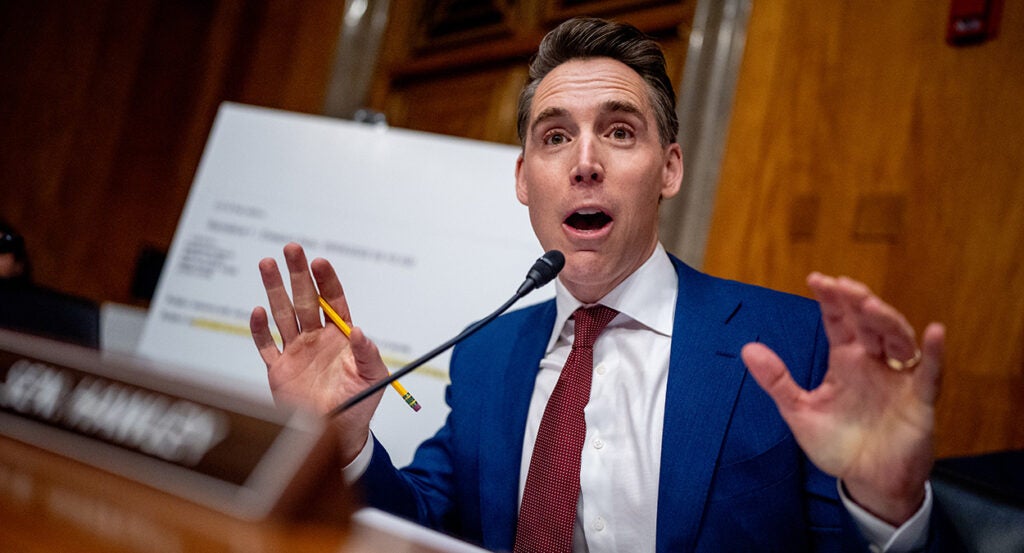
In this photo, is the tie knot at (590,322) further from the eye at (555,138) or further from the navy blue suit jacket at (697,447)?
the eye at (555,138)

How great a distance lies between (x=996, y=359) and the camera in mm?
1675

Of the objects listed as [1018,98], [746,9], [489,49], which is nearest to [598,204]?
[1018,98]

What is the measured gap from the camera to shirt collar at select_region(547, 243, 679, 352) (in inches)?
49.1

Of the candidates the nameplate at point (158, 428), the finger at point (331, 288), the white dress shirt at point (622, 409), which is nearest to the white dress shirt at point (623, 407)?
the white dress shirt at point (622, 409)

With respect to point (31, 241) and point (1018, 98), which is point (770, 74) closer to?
A: point (1018, 98)

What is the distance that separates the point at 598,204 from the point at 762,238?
99cm

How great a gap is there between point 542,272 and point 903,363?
0.43 meters

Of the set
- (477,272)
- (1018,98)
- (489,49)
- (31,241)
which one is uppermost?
(489,49)

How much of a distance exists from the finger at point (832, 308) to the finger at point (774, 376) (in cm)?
6

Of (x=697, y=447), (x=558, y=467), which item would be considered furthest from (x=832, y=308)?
(x=558, y=467)

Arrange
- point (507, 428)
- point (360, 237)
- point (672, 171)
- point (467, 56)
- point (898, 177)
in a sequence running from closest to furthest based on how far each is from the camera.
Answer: point (507, 428) → point (672, 171) → point (898, 177) → point (360, 237) → point (467, 56)

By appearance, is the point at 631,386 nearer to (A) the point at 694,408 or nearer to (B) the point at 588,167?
(A) the point at 694,408

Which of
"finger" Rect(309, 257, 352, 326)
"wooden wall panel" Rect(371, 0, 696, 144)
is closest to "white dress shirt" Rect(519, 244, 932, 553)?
"finger" Rect(309, 257, 352, 326)

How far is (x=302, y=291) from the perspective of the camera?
1042mm
